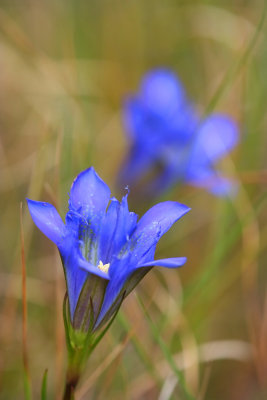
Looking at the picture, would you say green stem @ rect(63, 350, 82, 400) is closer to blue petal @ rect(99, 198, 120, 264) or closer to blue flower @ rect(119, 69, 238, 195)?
blue petal @ rect(99, 198, 120, 264)

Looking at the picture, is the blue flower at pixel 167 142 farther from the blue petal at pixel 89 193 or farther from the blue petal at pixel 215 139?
the blue petal at pixel 89 193

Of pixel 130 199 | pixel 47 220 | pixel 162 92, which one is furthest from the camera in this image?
pixel 162 92

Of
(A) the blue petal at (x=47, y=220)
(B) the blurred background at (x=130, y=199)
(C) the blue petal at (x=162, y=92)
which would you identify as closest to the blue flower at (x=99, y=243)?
(A) the blue petal at (x=47, y=220)

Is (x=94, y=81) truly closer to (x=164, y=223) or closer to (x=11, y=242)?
(x=11, y=242)

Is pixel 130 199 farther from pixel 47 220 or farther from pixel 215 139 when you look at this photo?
pixel 47 220

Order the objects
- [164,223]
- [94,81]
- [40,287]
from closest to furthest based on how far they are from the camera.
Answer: [164,223], [40,287], [94,81]

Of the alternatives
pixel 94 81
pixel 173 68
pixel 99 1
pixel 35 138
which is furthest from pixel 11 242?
pixel 99 1

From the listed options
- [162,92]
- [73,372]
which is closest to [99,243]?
[73,372]
